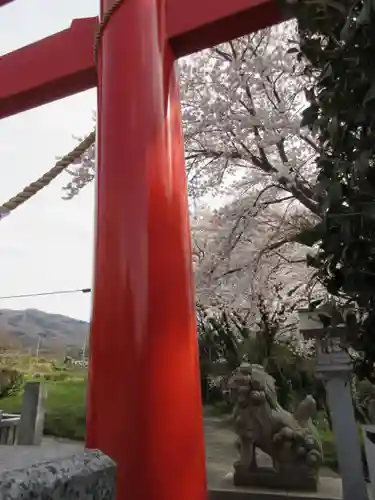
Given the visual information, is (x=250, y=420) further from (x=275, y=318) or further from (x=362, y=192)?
(x=275, y=318)

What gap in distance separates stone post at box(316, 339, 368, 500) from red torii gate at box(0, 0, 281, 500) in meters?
0.56

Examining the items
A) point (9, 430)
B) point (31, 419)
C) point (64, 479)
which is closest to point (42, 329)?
point (9, 430)

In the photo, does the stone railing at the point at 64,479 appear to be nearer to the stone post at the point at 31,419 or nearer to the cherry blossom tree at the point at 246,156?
the stone post at the point at 31,419

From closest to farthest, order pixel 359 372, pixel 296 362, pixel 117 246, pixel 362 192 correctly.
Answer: pixel 362 192 < pixel 359 372 < pixel 117 246 < pixel 296 362

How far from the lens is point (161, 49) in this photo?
1.45 m

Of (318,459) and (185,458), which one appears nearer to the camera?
(185,458)

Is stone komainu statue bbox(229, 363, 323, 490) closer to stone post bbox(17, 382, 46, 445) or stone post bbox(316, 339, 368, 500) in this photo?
stone post bbox(316, 339, 368, 500)

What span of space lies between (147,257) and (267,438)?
178 cm

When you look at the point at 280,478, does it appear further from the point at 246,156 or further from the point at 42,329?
the point at 42,329

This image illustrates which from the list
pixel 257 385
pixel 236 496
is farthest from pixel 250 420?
pixel 236 496

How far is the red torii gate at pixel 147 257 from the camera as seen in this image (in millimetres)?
1054

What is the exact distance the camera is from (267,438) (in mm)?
2469

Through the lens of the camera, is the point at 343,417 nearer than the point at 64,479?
No

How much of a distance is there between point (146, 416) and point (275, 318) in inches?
183
